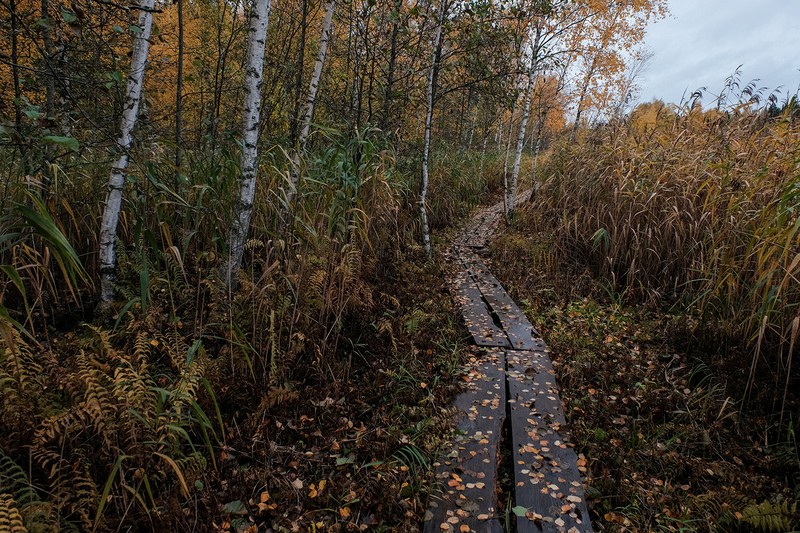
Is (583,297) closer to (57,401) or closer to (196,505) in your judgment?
(196,505)

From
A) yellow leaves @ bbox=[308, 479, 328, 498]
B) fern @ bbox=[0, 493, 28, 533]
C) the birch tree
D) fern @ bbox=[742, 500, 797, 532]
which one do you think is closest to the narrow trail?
yellow leaves @ bbox=[308, 479, 328, 498]

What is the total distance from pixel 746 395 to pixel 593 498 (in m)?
1.79

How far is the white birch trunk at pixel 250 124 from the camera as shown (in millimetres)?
3189

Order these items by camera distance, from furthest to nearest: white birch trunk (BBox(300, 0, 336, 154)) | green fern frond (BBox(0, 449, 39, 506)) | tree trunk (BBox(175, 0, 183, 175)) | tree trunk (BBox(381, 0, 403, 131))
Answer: tree trunk (BBox(381, 0, 403, 131)) → white birch trunk (BBox(300, 0, 336, 154)) → tree trunk (BBox(175, 0, 183, 175)) → green fern frond (BBox(0, 449, 39, 506))

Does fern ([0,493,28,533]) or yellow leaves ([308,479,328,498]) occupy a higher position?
fern ([0,493,28,533])

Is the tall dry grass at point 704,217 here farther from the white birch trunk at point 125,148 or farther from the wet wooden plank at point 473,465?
the white birch trunk at point 125,148

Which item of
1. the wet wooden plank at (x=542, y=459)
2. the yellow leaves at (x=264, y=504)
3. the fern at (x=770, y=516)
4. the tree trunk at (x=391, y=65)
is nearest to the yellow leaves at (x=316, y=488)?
the yellow leaves at (x=264, y=504)

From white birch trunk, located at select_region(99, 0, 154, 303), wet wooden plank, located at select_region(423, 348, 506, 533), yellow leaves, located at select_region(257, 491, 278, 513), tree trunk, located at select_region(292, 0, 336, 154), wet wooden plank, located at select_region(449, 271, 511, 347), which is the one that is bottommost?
yellow leaves, located at select_region(257, 491, 278, 513)

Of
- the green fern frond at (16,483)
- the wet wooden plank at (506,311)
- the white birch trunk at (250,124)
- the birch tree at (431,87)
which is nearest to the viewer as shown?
the green fern frond at (16,483)

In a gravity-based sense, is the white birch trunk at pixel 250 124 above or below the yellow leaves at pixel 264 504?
above

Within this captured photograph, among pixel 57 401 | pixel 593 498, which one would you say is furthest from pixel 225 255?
pixel 593 498

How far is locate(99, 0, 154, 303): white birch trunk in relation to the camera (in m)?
2.98

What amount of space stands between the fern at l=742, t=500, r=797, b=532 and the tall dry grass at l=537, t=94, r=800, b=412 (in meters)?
0.89

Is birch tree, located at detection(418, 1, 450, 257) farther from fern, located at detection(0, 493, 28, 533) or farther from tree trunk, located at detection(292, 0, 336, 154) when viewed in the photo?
fern, located at detection(0, 493, 28, 533)
